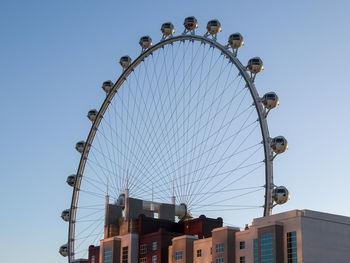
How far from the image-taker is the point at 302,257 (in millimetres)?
48875

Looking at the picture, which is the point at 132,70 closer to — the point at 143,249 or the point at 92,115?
the point at 92,115

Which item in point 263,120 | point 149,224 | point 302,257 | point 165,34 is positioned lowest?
point 302,257

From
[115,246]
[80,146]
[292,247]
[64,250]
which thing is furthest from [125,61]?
[292,247]

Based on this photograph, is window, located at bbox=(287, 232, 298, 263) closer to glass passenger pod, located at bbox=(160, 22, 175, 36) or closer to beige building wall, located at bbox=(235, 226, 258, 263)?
beige building wall, located at bbox=(235, 226, 258, 263)

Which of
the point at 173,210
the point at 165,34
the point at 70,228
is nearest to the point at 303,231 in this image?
the point at 173,210

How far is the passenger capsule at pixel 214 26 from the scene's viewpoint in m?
60.1

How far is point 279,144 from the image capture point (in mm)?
52938

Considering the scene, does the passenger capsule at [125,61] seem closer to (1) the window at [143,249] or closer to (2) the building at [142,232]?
(2) the building at [142,232]

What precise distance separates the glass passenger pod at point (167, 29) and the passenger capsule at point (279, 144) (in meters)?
16.6

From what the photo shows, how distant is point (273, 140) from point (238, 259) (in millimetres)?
9187

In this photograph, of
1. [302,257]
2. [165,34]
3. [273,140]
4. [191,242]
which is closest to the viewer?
[302,257]

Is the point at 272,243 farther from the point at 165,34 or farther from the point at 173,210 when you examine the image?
the point at 165,34

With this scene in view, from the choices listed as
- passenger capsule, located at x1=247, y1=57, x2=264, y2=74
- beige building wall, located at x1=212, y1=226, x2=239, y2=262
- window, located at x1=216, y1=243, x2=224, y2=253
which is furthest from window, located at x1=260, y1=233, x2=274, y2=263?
passenger capsule, located at x1=247, y1=57, x2=264, y2=74

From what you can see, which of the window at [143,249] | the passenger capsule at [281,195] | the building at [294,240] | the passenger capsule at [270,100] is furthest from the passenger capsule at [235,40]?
the window at [143,249]
